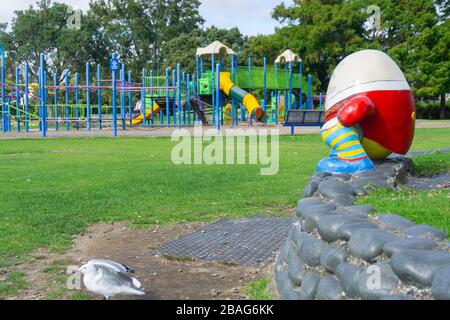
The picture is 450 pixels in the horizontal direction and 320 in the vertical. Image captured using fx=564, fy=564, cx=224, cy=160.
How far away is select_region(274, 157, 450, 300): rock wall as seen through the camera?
272 cm

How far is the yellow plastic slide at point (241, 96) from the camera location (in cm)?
2864

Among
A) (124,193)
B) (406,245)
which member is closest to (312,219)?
(406,245)

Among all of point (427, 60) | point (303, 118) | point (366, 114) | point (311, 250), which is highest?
point (427, 60)

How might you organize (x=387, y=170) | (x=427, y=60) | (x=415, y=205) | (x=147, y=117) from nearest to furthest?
(x=415, y=205) < (x=387, y=170) < (x=147, y=117) < (x=427, y=60)

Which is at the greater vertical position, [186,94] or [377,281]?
[186,94]

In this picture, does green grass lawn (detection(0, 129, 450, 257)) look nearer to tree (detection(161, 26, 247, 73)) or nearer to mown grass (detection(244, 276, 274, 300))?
mown grass (detection(244, 276, 274, 300))

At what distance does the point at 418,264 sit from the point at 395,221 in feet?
2.60

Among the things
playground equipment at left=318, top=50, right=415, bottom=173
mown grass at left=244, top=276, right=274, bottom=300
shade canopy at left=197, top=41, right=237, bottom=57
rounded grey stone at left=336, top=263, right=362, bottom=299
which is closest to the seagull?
mown grass at left=244, top=276, right=274, bottom=300

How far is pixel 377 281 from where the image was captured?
2.89 m

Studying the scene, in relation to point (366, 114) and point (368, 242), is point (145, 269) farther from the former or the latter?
point (366, 114)

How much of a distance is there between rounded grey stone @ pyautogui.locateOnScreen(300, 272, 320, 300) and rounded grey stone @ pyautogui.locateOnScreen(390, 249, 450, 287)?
74 centimetres

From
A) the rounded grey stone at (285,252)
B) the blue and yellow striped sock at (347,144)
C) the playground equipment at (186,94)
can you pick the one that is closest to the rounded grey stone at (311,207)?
the rounded grey stone at (285,252)

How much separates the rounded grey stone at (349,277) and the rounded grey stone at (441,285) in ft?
1.60
